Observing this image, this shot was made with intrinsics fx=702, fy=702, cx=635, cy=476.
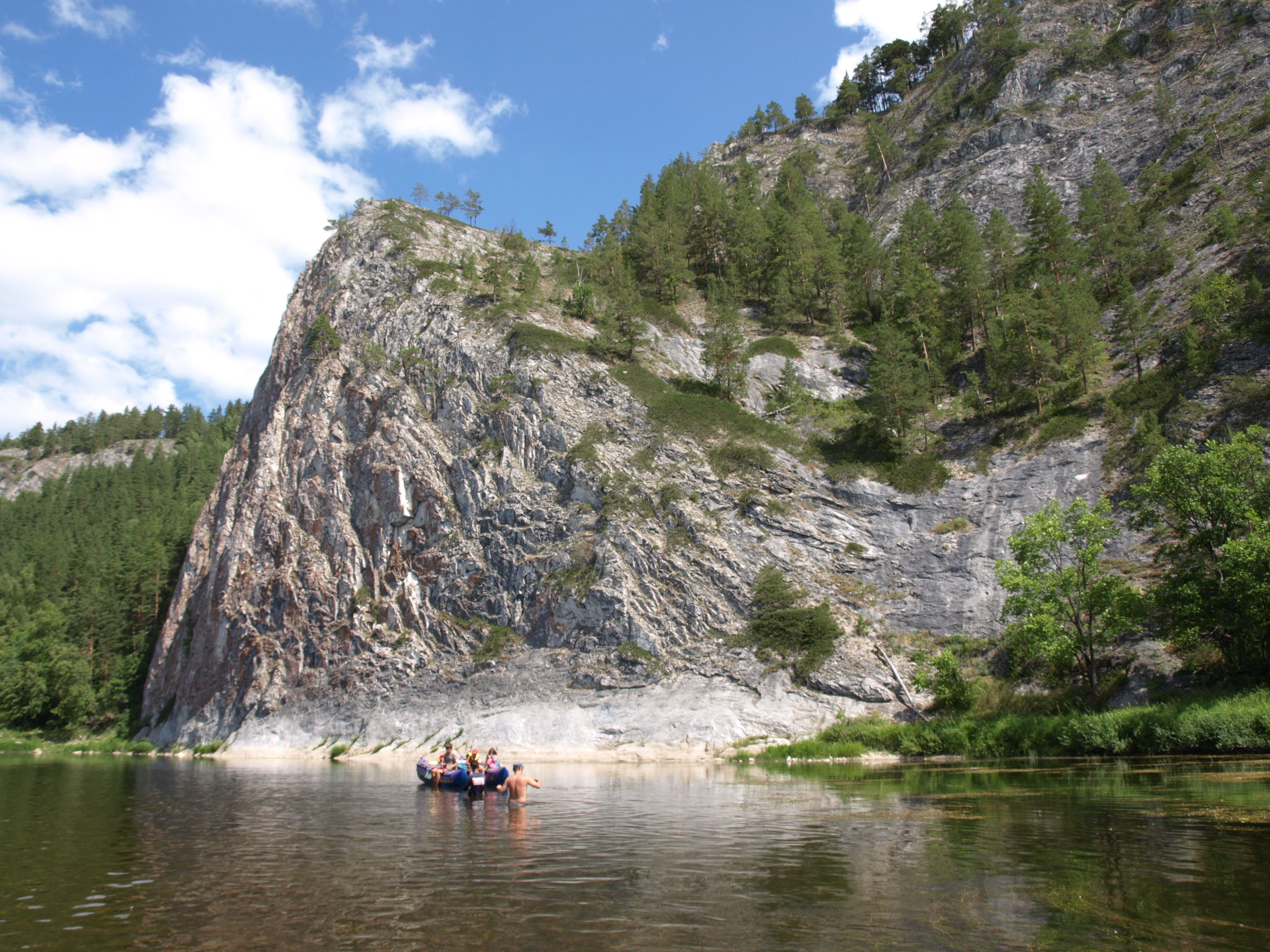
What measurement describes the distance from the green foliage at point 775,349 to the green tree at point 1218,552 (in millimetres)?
43588

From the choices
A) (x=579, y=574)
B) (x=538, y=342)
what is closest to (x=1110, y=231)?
(x=538, y=342)

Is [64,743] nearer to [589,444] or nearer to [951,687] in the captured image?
[589,444]

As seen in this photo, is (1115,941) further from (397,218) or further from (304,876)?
(397,218)

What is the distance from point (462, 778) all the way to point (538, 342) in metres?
44.6

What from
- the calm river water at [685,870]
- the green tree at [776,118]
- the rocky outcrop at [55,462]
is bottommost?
the calm river water at [685,870]

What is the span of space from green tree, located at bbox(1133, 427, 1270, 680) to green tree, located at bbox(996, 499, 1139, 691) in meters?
2.07

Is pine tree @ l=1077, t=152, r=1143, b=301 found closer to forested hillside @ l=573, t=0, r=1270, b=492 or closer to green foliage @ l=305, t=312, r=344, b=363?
forested hillside @ l=573, t=0, r=1270, b=492

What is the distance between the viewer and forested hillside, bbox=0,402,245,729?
7125 cm

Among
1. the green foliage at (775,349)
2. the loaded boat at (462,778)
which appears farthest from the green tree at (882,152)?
the loaded boat at (462,778)

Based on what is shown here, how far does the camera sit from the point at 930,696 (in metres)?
42.0

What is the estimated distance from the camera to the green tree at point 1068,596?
34.0m

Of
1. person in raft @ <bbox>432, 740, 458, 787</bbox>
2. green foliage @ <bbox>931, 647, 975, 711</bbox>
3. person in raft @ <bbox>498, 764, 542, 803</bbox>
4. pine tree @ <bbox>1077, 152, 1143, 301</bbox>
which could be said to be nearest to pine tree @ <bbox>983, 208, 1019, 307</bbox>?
pine tree @ <bbox>1077, 152, 1143, 301</bbox>

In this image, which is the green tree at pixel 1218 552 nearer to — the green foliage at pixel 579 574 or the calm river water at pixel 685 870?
the calm river water at pixel 685 870

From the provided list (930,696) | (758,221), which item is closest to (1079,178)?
(758,221)
